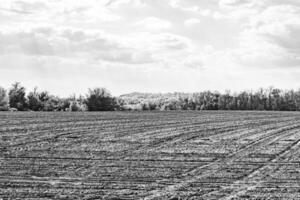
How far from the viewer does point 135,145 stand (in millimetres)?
20094

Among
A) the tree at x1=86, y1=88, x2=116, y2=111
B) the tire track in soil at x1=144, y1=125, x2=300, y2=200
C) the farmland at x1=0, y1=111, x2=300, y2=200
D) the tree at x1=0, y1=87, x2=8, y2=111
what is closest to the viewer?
the tire track in soil at x1=144, y1=125, x2=300, y2=200

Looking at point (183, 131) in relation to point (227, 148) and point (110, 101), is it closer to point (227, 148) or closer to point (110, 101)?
point (227, 148)

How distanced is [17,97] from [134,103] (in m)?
25.2

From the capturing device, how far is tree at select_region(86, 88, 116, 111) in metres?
66.6

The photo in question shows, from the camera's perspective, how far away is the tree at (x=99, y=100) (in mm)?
66625

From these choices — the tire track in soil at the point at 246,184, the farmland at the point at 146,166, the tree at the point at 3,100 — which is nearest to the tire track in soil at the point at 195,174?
the farmland at the point at 146,166

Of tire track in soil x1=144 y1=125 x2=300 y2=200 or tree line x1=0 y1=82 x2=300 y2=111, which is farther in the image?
tree line x1=0 y1=82 x2=300 y2=111

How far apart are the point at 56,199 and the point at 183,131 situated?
17289 millimetres

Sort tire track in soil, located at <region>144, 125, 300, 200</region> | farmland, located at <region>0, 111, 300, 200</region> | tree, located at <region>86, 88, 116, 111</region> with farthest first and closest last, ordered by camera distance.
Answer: tree, located at <region>86, 88, 116, 111</region>
farmland, located at <region>0, 111, 300, 200</region>
tire track in soil, located at <region>144, 125, 300, 200</region>

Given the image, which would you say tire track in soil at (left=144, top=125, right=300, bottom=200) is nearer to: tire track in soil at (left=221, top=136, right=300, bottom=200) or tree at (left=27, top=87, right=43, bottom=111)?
tire track in soil at (left=221, top=136, right=300, bottom=200)

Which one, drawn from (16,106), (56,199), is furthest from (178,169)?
(16,106)

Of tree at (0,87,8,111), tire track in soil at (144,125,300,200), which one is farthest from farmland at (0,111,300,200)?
tree at (0,87,8,111)

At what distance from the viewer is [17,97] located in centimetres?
6391

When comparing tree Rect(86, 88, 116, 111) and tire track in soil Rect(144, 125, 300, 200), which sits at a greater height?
tree Rect(86, 88, 116, 111)
